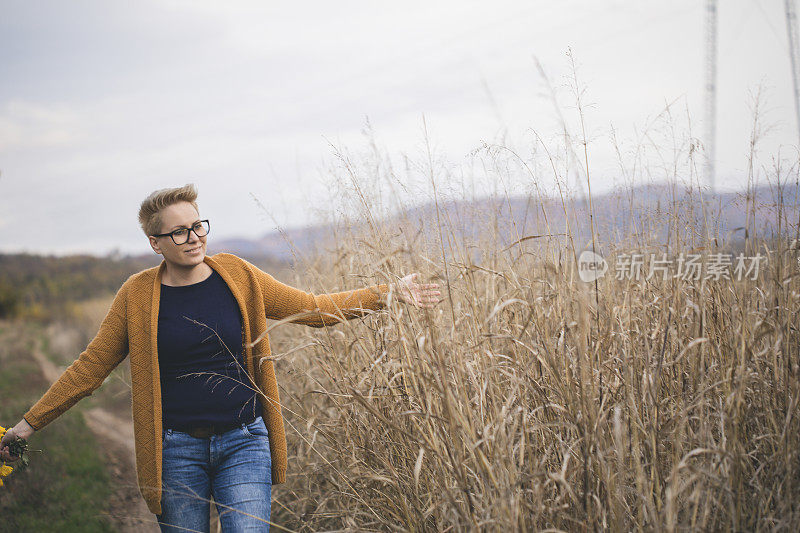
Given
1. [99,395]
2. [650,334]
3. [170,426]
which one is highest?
[650,334]

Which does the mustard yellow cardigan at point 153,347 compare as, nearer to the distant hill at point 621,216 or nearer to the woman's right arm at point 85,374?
the woman's right arm at point 85,374

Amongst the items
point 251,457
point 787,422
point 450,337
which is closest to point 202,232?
point 251,457

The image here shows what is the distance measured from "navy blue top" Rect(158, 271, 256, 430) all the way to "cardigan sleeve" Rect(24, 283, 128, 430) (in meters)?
0.20

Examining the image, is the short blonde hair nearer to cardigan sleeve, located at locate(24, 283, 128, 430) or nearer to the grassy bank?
cardigan sleeve, located at locate(24, 283, 128, 430)

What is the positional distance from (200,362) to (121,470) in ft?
12.7

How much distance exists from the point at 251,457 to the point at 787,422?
191cm

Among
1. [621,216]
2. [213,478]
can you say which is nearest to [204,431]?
[213,478]

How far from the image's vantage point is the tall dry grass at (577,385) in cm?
164

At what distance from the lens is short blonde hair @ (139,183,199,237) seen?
217 centimetres

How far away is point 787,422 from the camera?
170cm

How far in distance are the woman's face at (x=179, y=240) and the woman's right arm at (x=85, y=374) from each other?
0.26m

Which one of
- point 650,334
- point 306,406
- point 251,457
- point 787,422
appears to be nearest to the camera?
point 787,422

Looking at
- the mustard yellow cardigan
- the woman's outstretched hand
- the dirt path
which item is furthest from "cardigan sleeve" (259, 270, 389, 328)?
the dirt path

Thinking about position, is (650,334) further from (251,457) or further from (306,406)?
(306,406)
